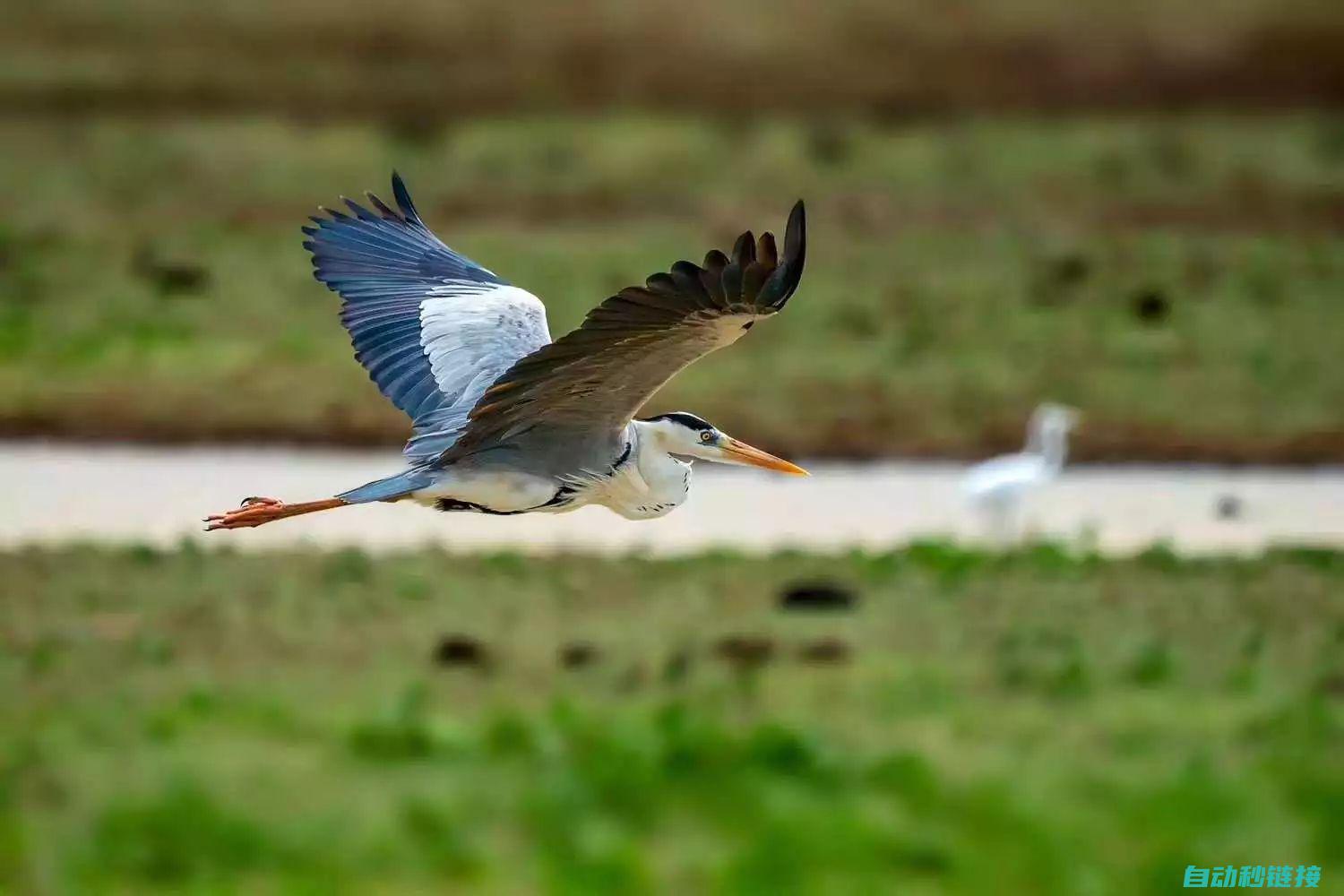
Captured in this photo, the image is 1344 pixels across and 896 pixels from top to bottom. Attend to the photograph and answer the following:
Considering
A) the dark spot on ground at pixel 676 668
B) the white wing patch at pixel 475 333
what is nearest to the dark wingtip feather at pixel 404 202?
the white wing patch at pixel 475 333

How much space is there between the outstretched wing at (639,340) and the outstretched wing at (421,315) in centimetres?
60

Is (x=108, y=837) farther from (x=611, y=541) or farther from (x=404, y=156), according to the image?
(x=404, y=156)

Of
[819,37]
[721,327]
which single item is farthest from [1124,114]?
[721,327]

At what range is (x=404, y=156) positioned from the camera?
22.0 m

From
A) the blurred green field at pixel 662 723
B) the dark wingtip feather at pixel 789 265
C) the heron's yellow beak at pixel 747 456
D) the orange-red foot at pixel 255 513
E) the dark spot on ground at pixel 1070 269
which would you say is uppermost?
the dark spot on ground at pixel 1070 269

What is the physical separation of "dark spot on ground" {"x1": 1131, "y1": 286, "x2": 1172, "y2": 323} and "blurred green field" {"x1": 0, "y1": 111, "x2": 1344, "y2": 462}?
42mm

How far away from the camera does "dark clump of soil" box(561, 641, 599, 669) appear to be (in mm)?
9695

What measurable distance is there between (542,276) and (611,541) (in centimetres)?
574

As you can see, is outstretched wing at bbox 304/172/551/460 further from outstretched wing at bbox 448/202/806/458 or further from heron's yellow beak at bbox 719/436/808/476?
heron's yellow beak at bbox 719/436/808/476

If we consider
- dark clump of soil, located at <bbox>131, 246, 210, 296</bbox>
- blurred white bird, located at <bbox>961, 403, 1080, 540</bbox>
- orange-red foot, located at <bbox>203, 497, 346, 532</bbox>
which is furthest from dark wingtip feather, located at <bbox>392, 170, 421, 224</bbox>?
dark clump of soil, located at <bbox>131, 246, 210, 296</bbox>

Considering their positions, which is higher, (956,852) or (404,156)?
(404,156)

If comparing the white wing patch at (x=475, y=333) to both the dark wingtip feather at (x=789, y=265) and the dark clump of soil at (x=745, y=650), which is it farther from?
the dark wingtip feather at (x=789, y=265)

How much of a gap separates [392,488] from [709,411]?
7563 millimetres

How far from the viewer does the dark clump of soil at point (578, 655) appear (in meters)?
9.70
